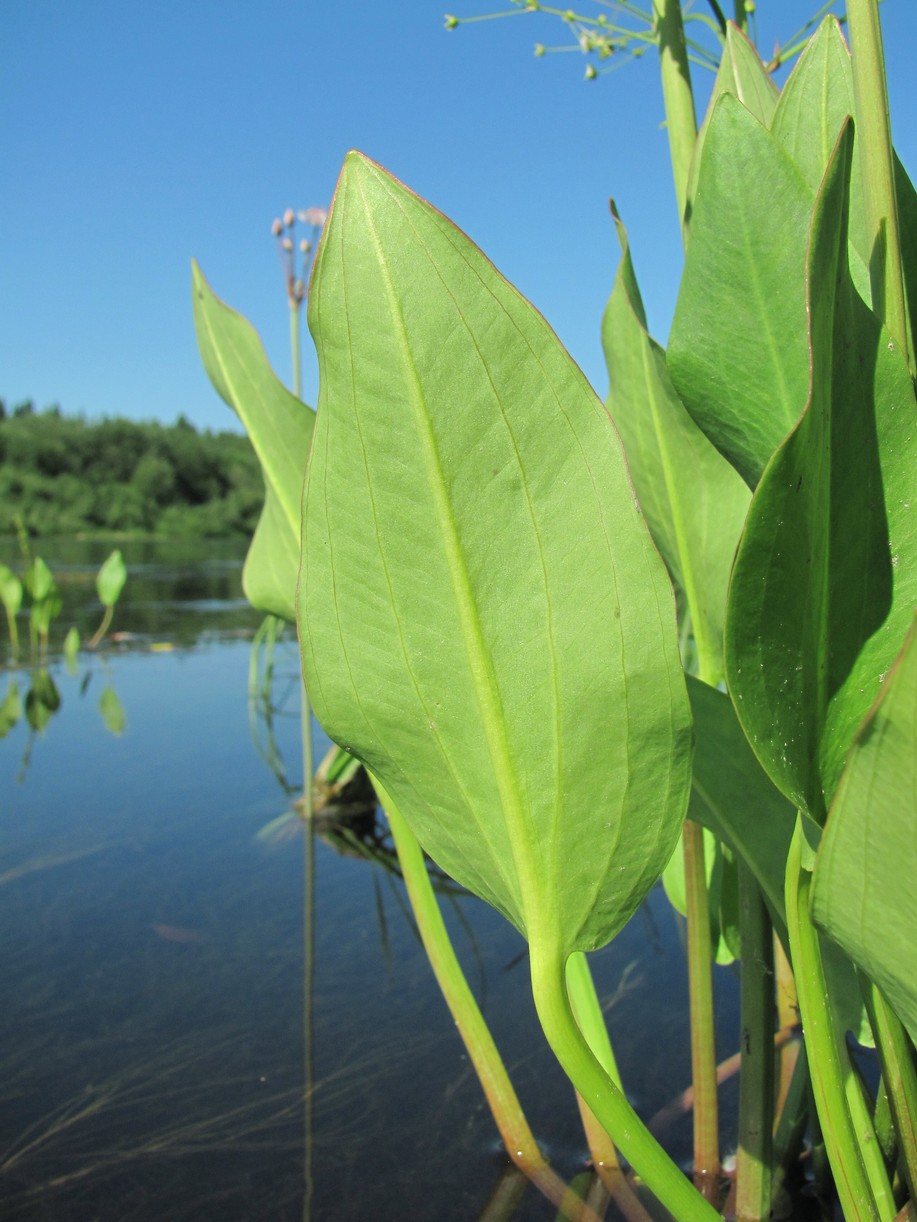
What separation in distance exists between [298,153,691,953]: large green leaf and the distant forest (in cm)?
1060

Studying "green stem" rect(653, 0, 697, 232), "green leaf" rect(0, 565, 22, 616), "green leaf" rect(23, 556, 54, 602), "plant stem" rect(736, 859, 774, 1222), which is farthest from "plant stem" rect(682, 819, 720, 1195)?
"green leaf" rect(0, 565, 22, 616)

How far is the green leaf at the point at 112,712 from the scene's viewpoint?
1.50 meters

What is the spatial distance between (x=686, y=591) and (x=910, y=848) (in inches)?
8.6

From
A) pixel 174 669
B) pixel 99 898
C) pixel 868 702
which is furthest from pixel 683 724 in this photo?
pixel 174 669

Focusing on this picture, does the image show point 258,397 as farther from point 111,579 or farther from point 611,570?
point 111,579

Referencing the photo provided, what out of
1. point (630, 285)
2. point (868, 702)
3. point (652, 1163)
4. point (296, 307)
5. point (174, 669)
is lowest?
point (174, 669)

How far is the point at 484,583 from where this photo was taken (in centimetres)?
23

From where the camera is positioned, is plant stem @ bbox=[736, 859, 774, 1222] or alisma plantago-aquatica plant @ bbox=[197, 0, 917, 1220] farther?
plant stem @ bbox=[736, 859, 774, 1222]

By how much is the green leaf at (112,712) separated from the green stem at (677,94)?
1279mm

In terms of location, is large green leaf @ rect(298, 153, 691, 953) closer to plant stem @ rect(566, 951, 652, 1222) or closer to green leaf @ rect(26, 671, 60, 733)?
plant stem @ rect(566, 951, 652, 1222)

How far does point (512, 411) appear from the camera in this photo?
8.4 inches

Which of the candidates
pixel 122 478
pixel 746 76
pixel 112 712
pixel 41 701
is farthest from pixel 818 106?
pixel 122 478

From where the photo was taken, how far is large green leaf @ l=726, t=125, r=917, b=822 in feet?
0.67

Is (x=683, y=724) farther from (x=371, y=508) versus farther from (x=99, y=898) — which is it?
(x=99, y=898)
